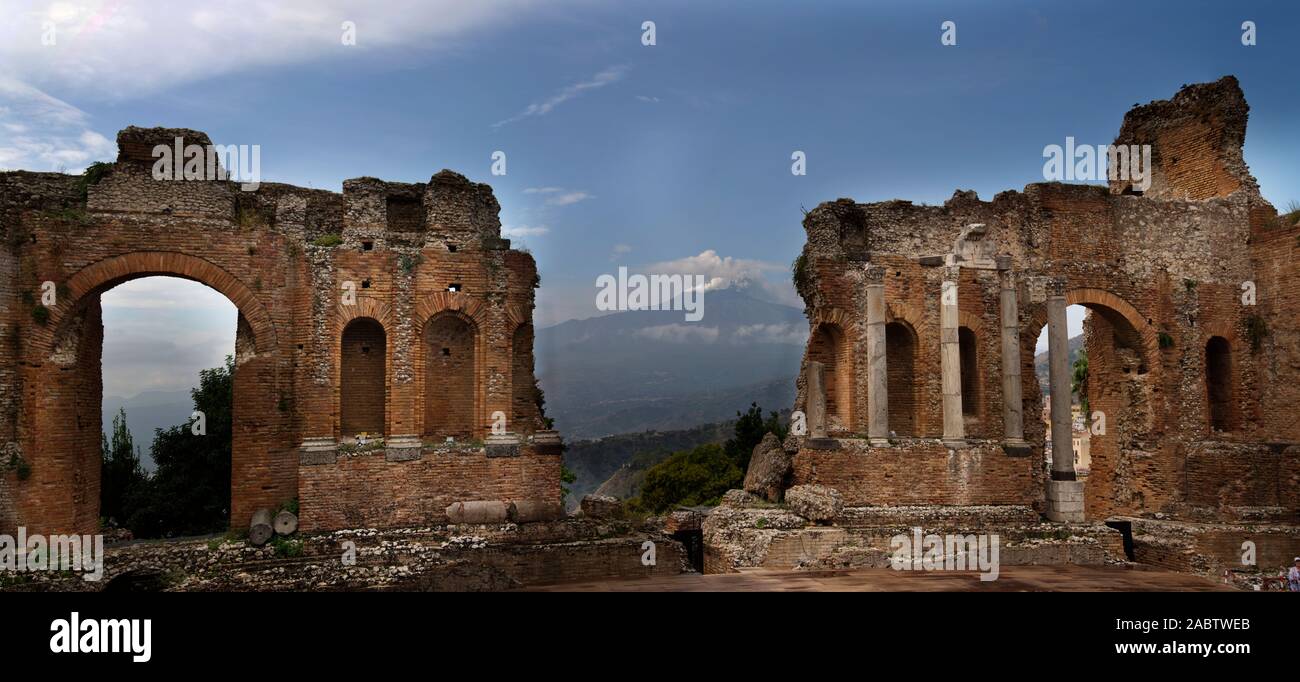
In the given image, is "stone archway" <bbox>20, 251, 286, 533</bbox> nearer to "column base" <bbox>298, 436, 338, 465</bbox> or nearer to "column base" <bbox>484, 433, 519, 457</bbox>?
"column base" <bbox>298, 436, 338, 465</bbox>

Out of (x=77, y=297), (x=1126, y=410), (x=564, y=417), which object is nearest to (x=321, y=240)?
(x=77, y=297)

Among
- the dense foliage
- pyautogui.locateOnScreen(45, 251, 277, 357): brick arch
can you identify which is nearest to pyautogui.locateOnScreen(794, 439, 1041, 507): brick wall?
pyautogui.locateOnScreen(45, 251, 277, 357): brick arch

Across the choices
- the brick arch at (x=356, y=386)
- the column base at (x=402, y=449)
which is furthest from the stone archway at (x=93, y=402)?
the column base at (x=402, y=449)

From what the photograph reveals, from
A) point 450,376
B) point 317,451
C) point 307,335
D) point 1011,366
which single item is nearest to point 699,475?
point 1011,366

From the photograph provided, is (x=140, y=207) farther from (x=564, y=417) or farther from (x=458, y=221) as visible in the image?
(x=564, y=417)

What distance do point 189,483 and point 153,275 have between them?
13019mm

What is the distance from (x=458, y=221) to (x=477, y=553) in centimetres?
677

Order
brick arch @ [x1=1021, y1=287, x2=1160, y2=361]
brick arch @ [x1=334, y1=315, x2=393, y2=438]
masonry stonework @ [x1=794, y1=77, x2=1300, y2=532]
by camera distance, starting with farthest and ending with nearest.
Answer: brick arch @ [x1=1021, y1=287, x2=1160, y2=361] < masonry stonework @ [x1=794, y1=77, x2=1300, y2=532] < brick arch @ [x1=334, y1=315, x2=393, y2=438]

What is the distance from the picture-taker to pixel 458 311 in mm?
17156

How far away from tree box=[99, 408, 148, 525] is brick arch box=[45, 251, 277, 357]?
42.9 feet

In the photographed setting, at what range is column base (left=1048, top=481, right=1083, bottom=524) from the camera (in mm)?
18812

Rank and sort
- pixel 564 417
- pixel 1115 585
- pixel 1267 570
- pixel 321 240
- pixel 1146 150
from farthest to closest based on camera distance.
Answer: pixel 564 417, pixel 1146 150, pixel 1267 570, pixel 321 240, pixel 1115 585

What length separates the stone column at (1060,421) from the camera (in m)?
18.9

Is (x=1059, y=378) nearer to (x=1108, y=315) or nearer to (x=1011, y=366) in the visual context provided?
(x=1011, y=366)
